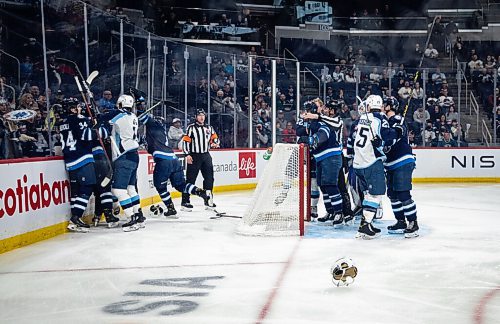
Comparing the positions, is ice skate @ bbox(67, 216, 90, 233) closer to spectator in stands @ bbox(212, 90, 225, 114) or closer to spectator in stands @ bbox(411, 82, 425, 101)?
spectator in stands @ bbox(212, 90, 225, 114)

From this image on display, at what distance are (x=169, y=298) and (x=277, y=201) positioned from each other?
8.60 feet

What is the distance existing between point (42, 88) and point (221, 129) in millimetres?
4229

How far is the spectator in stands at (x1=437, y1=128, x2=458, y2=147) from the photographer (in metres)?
12.5

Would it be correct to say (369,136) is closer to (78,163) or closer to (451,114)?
(78,163)

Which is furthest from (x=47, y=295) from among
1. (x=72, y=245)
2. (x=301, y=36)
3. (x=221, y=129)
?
(x=301, y=36)

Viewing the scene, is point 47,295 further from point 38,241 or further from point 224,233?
point 224,233

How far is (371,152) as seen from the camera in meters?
5.62

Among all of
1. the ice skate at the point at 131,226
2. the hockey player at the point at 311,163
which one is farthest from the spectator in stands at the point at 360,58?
the ice skate at the point at 131,226

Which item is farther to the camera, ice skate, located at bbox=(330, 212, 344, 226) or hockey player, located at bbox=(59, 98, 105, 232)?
ice skate, located at bbox=(330, 212, 344, 226)

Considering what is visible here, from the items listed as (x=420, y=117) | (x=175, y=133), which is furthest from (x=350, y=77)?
(x=175, y=133)

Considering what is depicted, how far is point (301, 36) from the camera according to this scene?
58.1 ft

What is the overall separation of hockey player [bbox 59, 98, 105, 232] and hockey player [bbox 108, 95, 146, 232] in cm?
18

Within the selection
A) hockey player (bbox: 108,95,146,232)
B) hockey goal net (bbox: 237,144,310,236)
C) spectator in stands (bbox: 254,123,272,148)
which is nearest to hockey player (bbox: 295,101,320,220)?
hockey goal net (bbox: 237,144,310,236)

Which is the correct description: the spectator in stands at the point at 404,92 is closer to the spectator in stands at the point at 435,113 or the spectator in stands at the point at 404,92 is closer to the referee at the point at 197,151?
the spectator in stands at the point at 435,113
